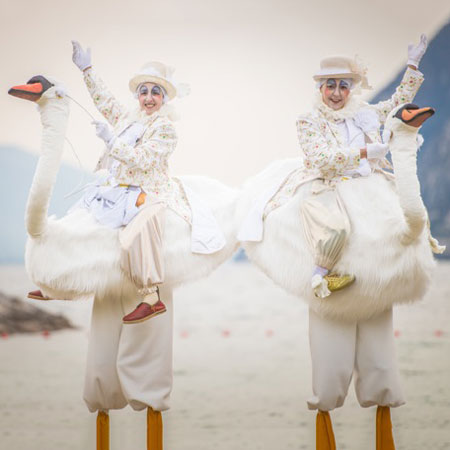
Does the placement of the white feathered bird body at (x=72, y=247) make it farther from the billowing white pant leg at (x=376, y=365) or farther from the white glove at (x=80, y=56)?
the billowing white pant leg at (x=376, y=365)

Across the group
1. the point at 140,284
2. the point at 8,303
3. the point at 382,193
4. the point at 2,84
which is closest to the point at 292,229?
the point at 382,193

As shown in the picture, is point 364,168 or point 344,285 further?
point 364,168

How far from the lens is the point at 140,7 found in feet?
17.2

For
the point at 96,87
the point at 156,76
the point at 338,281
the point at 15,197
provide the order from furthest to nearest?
the point at 15,197
the point at 96,87
the point at 156,76
the point at 338,281

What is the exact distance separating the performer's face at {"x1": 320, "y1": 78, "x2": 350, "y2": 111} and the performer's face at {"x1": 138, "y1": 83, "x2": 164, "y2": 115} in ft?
2.36

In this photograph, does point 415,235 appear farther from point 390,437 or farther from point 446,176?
point 446,176

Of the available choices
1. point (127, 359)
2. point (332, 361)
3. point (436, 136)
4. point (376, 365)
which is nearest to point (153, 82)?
point (127, 359)

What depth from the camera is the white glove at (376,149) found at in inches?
106

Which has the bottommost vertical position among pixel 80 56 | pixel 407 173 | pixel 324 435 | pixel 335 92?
pixel 324 435

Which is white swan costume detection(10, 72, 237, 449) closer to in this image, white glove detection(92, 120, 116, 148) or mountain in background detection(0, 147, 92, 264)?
white glove detection(92, 120, 116, 148)

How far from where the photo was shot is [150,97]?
3016mm

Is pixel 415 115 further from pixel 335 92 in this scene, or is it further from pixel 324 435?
pixel 324 435

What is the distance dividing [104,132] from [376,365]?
147 centimetres

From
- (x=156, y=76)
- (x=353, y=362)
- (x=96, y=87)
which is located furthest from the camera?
(x=96, y=87)
